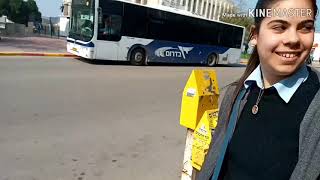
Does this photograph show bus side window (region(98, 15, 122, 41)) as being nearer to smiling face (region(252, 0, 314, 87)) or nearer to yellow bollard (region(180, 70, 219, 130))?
yellow bollard (region(180, 70, 219, 130))

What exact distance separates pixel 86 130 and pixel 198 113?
3.51m

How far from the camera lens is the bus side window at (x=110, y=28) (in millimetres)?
15578

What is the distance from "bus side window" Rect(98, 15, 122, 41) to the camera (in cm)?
1558

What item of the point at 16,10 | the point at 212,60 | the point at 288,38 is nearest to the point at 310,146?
the point at 288,38

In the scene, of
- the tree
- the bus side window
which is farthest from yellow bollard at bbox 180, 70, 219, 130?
the tree

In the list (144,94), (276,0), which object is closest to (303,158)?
(276,0)

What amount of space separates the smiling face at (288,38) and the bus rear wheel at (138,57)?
15.5m

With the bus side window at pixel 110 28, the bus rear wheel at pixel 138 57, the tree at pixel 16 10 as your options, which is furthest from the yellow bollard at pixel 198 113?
the tree at pixel 16 10

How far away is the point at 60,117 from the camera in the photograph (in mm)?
6625

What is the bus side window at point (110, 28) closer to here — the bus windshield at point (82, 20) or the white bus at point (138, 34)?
the white bus at point (138, 34)

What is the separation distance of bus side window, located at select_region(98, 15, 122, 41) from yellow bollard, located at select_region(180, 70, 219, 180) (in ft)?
42.7

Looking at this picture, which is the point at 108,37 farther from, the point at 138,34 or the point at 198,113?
the point at 198,113

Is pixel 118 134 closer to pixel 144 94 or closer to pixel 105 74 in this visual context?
pixel 144 94

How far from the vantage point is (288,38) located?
1.43m
